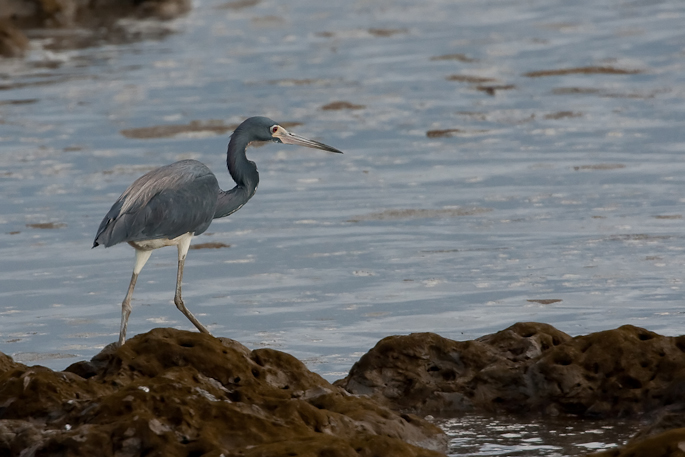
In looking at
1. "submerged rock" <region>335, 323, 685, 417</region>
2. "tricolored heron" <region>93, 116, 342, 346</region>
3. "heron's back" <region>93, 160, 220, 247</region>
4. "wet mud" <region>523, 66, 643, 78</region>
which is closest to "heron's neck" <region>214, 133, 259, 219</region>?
"tricolored heron" <region>93, 116, 342, 346</region>

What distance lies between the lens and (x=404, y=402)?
30.2ft

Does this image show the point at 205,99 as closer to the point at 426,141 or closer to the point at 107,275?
the point at 426,141

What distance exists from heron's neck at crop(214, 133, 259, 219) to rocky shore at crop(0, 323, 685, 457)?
204 centimetres

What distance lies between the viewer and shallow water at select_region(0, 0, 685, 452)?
1242 centimetres

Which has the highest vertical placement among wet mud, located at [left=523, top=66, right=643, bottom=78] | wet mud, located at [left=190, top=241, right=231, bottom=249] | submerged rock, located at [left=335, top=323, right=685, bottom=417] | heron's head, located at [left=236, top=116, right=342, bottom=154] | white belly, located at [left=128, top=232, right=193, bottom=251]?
wet mud, located at [left=523, top=66, right=643, bottom=78]

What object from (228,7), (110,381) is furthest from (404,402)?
(228,7)

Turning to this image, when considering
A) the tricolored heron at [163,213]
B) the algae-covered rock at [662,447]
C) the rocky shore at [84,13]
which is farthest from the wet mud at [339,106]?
the algae-covered rock at [662,447]

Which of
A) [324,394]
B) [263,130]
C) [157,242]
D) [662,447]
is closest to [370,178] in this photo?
[263,130]

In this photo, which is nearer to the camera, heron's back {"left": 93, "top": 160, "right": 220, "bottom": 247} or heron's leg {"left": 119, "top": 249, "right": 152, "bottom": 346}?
heron's leg {"left": 119, "top": 249, "right": 152, "bottom": 346}

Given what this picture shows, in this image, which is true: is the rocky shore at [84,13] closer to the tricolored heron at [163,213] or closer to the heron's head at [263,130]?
the heron's head at [263,130]

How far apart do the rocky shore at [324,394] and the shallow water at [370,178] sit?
153 cm

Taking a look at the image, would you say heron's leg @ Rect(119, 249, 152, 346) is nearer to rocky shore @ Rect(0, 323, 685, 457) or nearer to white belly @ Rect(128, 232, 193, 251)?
white belly @ Rect(128, 232, 193, 251)

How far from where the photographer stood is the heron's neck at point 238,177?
10719mm

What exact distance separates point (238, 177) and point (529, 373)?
311cm
